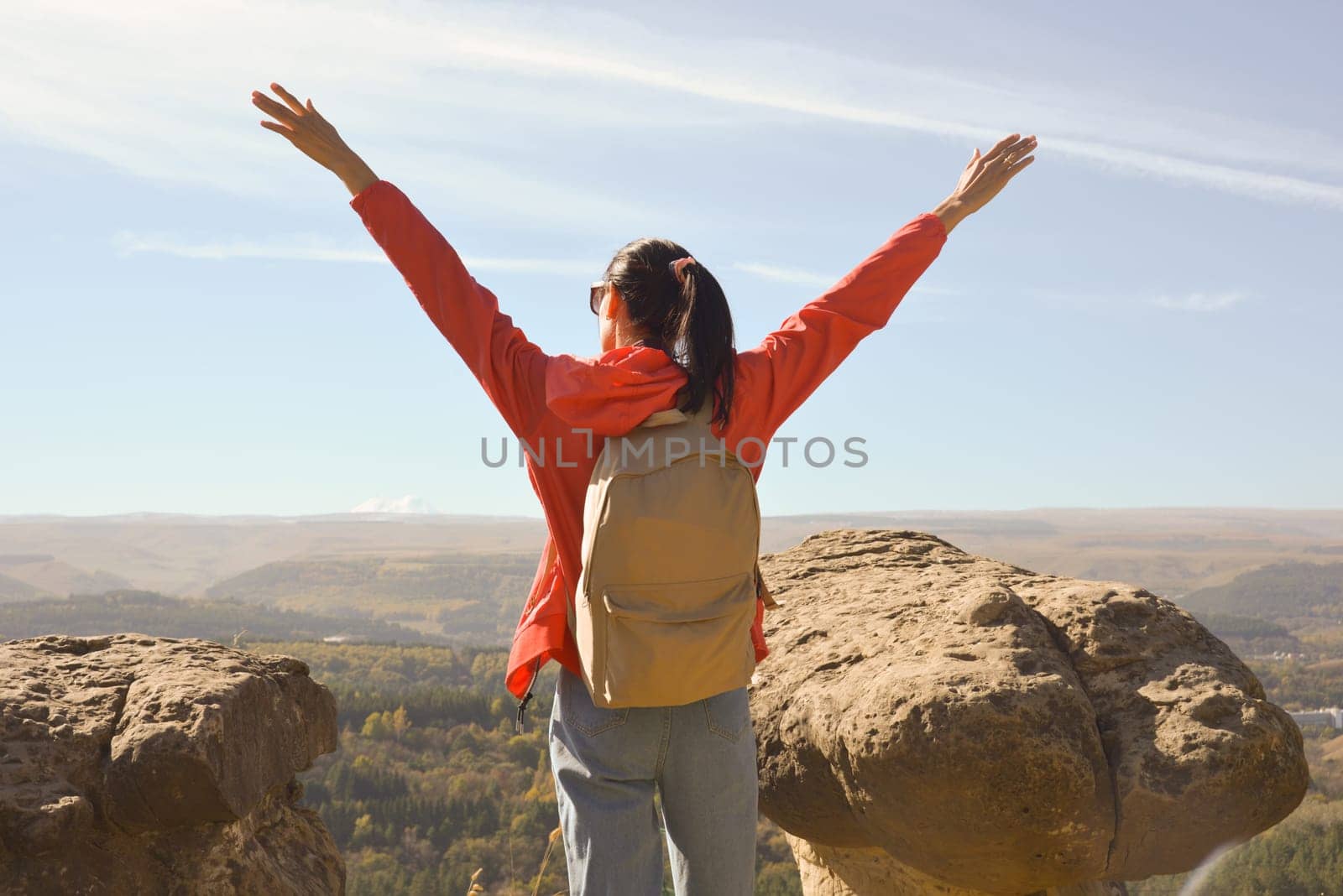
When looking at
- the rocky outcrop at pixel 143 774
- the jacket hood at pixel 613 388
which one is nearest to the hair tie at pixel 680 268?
the jacket hood at pixel 613 388

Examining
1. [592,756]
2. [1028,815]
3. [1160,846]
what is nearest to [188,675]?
[592,756]

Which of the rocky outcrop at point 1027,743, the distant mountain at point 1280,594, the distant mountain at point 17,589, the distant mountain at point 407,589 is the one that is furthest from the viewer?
the distant mountain at point 407,589

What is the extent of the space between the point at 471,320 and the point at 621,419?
18.7 inches

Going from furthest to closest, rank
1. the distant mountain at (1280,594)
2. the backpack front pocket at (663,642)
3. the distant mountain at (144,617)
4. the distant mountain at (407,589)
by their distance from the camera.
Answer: the distant mountain at (407,589) → the distant mountain at (1280,594) → the distant mountain at (144,617) → the backpack front pocket at (663,642)

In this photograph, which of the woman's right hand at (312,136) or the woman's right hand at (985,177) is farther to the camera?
the woman's right hand at (985,177)

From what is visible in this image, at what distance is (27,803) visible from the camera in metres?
2.61

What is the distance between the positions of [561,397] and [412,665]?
26543 millimetres

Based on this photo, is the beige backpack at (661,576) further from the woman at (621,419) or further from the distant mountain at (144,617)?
the distant mountain at (144,617)

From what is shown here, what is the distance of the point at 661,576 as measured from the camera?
7.73ft

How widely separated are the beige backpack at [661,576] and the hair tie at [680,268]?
39 centimetres

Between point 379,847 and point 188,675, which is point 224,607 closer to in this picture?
point 379,847

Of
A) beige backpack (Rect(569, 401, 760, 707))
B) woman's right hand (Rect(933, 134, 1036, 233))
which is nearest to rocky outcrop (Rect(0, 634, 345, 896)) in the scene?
beige backpack (Rect(569, 401, 760, 707))

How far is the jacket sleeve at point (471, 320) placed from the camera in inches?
103

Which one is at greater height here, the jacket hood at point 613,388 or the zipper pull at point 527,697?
the jacket hood at point 613,388
